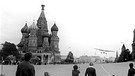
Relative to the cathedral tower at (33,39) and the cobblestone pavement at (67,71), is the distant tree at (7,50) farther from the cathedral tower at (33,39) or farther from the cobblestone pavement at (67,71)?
the cobblestone pavement at (67,71)

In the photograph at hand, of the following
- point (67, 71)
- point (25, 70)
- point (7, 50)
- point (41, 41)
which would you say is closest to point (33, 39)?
point (41, 41)

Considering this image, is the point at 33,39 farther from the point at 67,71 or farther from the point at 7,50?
the point at 67,71

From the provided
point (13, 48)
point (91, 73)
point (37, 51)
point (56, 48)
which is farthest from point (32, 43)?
point (91, 73)

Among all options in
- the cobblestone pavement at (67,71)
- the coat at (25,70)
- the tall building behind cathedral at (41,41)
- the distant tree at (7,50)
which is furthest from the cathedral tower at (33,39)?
the coat at (25,70)

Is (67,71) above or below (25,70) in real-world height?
below

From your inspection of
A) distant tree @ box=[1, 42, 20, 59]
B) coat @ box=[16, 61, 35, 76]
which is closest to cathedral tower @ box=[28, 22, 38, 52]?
distant tree @ box=[1, 42, 20, 59]

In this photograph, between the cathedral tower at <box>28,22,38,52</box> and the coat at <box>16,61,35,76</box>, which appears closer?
the coat at <box>16,61,35,76</box>

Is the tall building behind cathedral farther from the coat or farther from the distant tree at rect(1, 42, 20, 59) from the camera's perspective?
the coat

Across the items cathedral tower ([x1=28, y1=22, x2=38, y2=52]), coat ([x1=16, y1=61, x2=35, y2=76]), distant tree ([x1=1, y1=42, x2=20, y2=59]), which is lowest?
coat ([x1=16, y1=61, x2=35, y2=76])

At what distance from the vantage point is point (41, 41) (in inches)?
4525

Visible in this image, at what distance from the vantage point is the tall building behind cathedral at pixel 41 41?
110 meters

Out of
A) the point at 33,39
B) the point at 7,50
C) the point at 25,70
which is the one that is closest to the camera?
the point at 25,70

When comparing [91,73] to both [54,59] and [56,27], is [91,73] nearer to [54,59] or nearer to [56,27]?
[54,59]

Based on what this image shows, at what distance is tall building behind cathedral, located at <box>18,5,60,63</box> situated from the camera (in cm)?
10988
